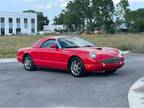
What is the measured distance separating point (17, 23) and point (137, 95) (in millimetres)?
143622

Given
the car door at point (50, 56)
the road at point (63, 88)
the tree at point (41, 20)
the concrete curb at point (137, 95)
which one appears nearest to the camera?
the concrete curb at point (137, 95)

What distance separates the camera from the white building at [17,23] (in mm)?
146125

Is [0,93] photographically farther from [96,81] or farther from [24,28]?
[24,28]

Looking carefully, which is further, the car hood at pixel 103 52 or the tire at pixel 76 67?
the tire at pixel 76 67

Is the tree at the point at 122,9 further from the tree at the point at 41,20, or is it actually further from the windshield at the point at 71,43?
the windshield at the point at 71,43

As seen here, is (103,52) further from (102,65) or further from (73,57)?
(73,57)

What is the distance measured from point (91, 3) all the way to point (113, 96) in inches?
5048

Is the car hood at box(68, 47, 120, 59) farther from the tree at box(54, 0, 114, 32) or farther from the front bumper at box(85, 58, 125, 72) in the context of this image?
the tree at box(54, 0, 114, 32)

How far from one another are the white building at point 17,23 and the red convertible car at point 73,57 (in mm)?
128712

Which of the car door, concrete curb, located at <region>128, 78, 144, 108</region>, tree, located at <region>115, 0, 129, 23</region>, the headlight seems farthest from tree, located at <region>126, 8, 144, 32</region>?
concrete curb, located at <region>128, 78, 144, 108</region>

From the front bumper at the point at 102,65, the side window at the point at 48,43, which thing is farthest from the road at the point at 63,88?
the side window at the point at 48,43

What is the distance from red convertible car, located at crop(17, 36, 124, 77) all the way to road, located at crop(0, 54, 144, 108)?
1.06ft

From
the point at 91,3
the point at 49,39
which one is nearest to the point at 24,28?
the point at 91,3

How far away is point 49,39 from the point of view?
1589cm
